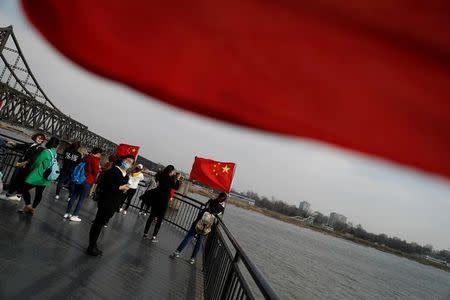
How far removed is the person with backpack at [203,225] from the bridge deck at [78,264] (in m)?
0.26

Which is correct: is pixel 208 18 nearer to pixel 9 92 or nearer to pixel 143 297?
pixel 143 297

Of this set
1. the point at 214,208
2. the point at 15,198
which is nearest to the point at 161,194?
the point at 214,208

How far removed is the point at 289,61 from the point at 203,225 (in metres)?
6.89

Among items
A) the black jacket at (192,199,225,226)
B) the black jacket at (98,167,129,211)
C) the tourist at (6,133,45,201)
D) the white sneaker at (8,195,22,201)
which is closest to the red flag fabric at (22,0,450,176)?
the black jacket at (98,167,129,211)

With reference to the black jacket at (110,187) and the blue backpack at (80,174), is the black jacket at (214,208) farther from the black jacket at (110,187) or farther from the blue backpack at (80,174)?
the blue backpack at (80,174)

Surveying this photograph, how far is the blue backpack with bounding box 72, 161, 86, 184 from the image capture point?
26.4 feet

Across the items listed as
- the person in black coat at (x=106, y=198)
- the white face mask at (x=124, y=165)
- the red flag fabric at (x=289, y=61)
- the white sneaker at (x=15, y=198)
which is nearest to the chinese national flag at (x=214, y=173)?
the white face mask at (x=124, y=165)

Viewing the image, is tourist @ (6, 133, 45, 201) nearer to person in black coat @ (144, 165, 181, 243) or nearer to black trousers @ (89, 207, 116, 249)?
black trousers @ (89, 207, 116, 249)

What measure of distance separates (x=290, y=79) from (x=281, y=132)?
4.8 inches

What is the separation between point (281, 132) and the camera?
85cm

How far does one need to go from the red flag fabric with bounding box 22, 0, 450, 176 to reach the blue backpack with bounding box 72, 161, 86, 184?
7.79 metres

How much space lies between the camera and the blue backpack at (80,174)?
804cm

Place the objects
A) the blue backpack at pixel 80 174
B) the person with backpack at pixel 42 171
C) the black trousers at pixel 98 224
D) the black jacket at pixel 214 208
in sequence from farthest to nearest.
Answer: the blue backpack at pixel 80 174, the black jacket at pixel 214 208, the person with backpack at pixel 42 171, the black trousers at pixel 98 224

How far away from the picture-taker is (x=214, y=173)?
855cm
